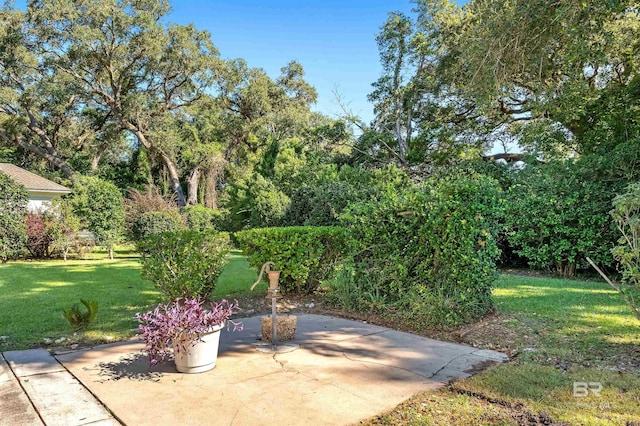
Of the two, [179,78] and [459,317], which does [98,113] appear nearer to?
[179,78]

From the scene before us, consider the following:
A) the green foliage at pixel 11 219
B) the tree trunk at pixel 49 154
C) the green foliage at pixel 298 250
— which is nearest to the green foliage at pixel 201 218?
the green foliage at pixel 11 219

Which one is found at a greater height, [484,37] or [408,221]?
[484,37]

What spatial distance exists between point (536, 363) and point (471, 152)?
39.0 feet

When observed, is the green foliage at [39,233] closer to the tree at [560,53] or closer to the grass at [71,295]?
the grass at [71,295]

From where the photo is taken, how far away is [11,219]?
11.7 meters

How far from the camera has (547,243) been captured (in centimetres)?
939

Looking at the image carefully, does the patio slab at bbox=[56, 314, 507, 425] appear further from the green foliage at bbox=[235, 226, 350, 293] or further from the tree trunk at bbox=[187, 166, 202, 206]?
the tree trunk at bbox=[187, 166, 202, 206]

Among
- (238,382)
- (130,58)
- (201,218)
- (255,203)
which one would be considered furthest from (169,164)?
(238,382)

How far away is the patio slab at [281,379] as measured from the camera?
→ 258 centimetres

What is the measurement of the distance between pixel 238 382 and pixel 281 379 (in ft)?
1.09

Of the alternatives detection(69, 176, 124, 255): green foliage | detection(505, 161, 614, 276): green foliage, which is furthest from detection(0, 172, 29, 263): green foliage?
detection(505, 161, 614, 276): green foliage

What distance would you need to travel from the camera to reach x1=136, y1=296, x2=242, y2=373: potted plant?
10.3 ft

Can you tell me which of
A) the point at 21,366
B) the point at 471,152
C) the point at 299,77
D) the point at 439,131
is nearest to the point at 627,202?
the point at 21,366

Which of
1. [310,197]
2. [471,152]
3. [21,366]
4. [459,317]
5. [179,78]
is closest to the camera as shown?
[21,366]
